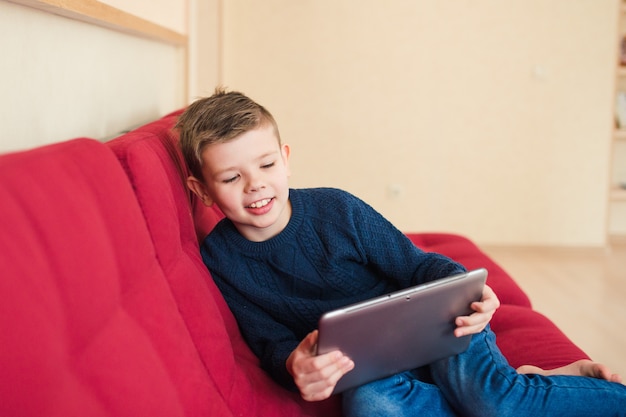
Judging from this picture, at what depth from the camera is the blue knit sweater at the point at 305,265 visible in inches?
61.9

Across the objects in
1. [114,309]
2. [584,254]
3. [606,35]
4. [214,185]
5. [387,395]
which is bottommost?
[584,254]

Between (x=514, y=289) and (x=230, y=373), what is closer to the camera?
(x=230, y=373)

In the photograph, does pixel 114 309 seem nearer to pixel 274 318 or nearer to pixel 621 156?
pixel 274 318

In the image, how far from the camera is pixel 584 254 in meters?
4.81

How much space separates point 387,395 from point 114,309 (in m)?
0.63

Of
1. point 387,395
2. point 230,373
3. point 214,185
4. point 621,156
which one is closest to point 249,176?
point 214,185

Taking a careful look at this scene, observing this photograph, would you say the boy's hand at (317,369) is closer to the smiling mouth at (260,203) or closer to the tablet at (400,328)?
the tablet at (400,328)

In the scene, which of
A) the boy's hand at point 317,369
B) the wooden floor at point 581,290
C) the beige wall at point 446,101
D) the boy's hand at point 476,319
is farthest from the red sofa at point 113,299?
the beige wall at point 446,101

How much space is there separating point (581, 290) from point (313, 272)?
285 centimetres

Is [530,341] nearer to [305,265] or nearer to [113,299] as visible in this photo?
[305,265]

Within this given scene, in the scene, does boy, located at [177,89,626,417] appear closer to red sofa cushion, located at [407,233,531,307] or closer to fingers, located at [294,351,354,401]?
fingers, located at [294,351,354,401]

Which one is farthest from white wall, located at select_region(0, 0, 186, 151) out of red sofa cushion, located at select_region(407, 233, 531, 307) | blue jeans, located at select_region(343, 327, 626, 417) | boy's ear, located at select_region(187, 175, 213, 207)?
red sofa cushion, located at select_region(407, 233, 531, 307)

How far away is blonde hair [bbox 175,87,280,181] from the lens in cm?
149

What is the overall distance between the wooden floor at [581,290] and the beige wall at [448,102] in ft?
0.43
